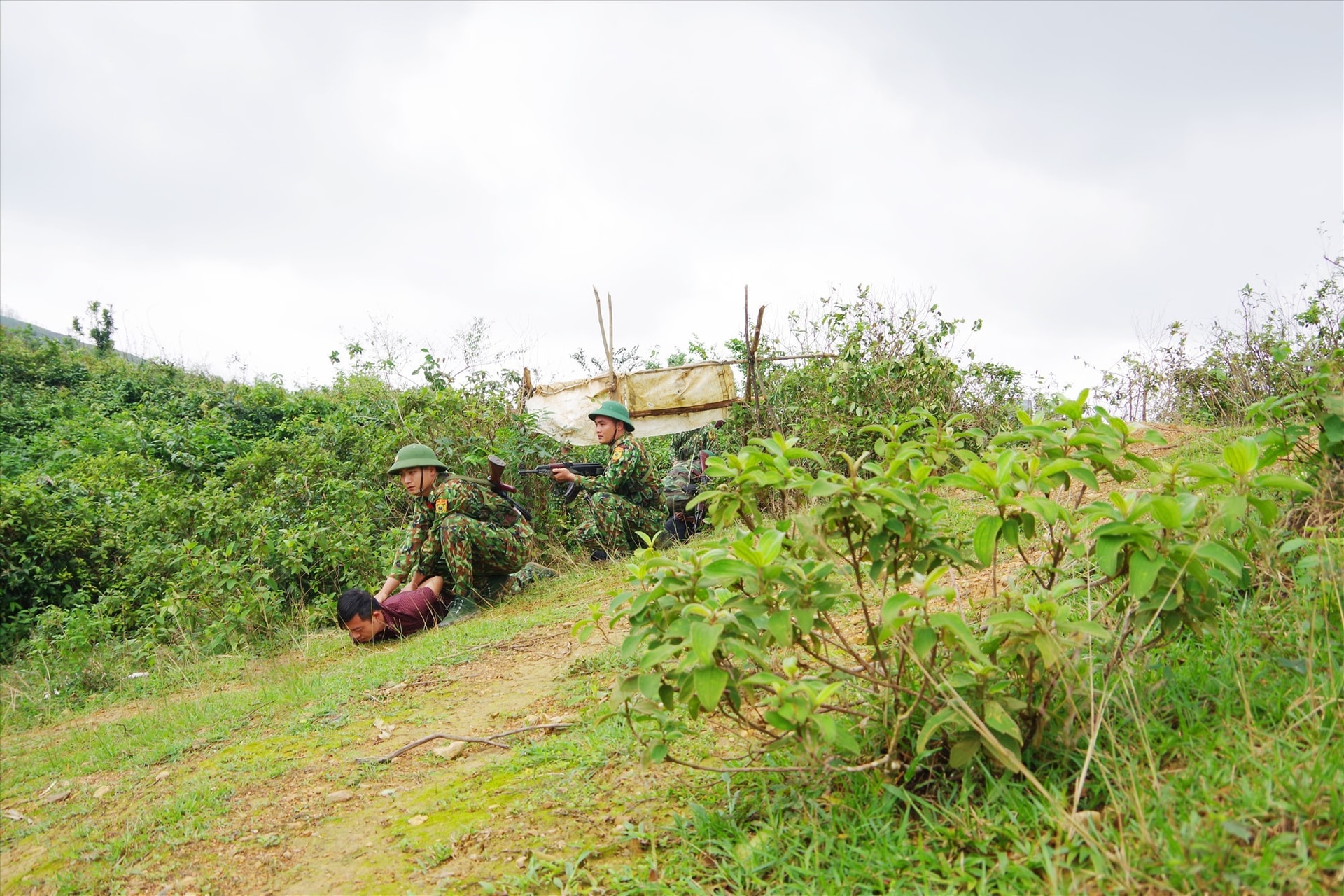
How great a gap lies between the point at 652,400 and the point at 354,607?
397 cm

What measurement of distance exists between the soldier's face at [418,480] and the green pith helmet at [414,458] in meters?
0.04

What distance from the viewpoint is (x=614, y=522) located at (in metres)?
6.87

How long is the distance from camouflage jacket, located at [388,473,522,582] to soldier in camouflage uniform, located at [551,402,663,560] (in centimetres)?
94

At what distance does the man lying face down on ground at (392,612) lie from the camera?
5.23 meters

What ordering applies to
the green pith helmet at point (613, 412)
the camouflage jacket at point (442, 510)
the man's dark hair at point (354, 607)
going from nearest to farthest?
the man's dark hair at point (354, 607) < the camouflage jacket at point (442, 510) < the green pith helmet at point (613, 412)

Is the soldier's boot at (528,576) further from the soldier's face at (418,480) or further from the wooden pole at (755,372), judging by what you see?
the wooden pole at (755,372)

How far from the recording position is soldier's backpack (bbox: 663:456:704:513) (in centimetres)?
765

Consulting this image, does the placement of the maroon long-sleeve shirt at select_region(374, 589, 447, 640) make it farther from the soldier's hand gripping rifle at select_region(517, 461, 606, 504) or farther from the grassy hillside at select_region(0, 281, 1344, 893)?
the soldier's hand gripping rifle at select_region(517, 461, 606, 504)

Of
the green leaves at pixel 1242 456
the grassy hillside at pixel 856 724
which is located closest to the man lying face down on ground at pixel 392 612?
the grassy hillside at pixel 856 724

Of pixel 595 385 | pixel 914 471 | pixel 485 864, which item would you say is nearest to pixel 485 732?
pixel 485 864

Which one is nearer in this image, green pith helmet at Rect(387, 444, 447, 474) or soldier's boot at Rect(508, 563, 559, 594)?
green pith helmet at Rect(387, 444, 447, 474)

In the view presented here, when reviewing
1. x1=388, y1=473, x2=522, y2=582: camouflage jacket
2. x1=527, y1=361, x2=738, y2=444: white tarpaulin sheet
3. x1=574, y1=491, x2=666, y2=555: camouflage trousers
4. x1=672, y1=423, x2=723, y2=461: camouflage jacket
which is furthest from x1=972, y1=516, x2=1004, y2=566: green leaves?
x1=527, y1=361, x2=738, y2=444: white tarpaulin sheet

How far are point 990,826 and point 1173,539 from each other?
2.36ft

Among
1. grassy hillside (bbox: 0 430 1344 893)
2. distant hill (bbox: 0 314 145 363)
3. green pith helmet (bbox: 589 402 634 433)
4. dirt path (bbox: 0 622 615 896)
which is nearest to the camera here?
grassy hillside (bbox: 0 430 1344 893)
